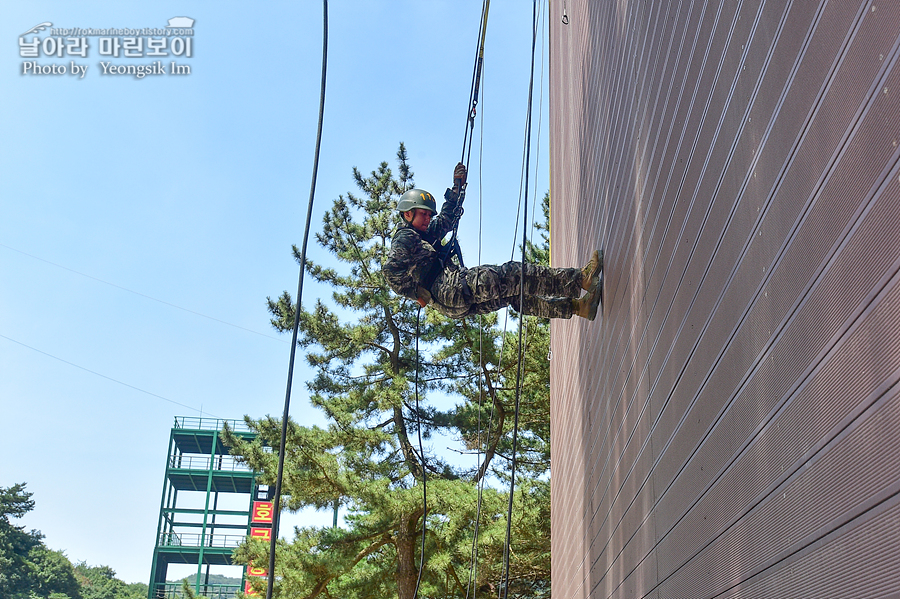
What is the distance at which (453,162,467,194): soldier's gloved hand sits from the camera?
5.39 m

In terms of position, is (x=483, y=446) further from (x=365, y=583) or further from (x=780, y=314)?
(x=780, y=314)

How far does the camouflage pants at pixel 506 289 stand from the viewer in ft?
13.6

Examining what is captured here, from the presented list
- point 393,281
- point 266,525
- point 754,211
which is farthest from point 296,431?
point 266,525

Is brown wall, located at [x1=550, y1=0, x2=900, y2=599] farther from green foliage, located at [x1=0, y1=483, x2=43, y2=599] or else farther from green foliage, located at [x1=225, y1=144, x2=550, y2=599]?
green foliage, located at [x1=0, y1=483, x2=43, y2=599]

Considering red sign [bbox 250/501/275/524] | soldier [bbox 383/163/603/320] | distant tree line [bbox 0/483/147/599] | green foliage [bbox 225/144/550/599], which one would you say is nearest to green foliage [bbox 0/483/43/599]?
distant tree line [bbox 0/483/147/599]

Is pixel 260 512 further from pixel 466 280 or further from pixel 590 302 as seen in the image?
pixel 590 302

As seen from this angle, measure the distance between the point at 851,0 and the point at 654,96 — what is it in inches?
58.7

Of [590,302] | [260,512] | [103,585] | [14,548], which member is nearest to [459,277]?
[590,302]

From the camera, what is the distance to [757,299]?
1.54 metres

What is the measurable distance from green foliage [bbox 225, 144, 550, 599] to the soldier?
7818mm

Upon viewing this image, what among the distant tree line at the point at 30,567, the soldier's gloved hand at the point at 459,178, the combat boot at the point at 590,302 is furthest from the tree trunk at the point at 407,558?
the distant tree line at the point at 30,567

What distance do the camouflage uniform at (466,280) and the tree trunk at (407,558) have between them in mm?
10467

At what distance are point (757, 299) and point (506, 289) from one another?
295 centimetres

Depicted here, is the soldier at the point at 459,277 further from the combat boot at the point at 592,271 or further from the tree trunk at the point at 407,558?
the tree trunk at the point at 407,558
